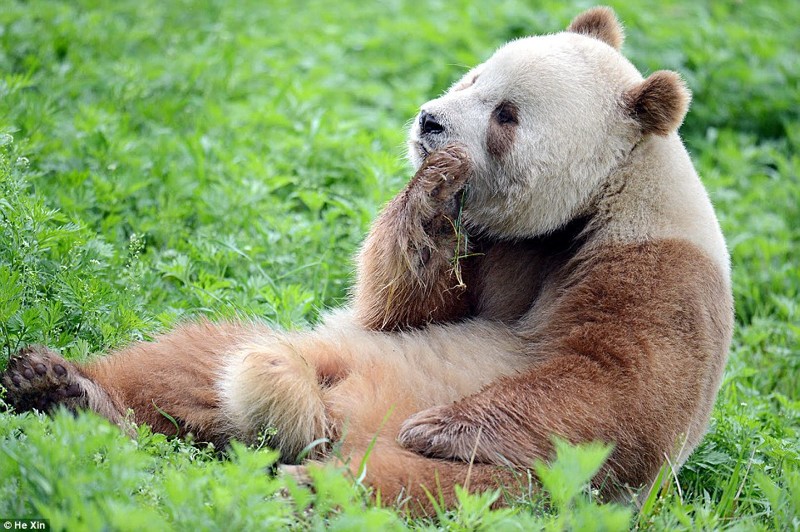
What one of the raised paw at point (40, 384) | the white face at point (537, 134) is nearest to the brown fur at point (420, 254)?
the white face at point (537, 134)

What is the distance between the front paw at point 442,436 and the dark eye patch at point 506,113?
1.60m

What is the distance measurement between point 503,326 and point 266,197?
8.13 feet

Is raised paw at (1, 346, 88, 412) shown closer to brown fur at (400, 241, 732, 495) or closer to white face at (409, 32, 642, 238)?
brown fur at (400, 241, 732, 495)

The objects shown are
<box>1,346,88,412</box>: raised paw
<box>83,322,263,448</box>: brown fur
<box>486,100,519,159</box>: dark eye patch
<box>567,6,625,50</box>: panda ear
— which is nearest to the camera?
<box>1,346,88,412</box>: raised paw

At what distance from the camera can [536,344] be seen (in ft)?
15.1

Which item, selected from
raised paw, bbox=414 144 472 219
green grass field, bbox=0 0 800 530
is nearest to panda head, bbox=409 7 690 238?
raised paw, bbox=414 144 472 219

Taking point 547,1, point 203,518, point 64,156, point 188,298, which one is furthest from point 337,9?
point 203,518

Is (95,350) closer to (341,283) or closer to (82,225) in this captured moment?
(82,225)

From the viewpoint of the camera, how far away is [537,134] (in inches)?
192

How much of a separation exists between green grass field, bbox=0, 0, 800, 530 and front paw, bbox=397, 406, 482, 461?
34cm

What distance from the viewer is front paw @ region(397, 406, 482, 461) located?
4.16 meters

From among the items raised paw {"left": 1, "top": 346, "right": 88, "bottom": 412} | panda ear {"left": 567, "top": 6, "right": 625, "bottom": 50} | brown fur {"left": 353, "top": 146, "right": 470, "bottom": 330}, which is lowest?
raised paw {"left": 1, "top": 346, "right": 88, "bottom": 412}

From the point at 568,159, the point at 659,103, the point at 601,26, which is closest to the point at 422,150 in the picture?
the point at 568,159

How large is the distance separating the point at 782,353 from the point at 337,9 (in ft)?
21.1
